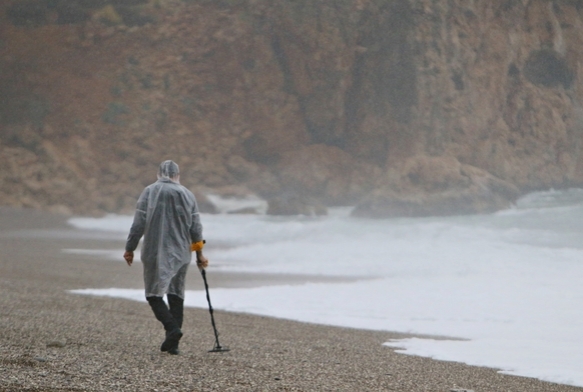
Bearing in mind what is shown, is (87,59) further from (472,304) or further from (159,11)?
(472,304)

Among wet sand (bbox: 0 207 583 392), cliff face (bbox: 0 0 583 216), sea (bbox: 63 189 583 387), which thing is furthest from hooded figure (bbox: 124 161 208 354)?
cliff face (bbox: 0 0 583 216)

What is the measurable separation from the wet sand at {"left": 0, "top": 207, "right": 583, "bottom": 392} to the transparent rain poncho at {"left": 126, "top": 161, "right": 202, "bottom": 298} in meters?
0.46

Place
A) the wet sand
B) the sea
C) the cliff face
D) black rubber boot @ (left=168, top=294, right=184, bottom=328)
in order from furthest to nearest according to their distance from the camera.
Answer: the cliff face
the sea
black rubber boot @ (left=168, top=294, right=184, bottom=328)
the wet sand

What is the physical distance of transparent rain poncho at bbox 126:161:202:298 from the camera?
515 cm

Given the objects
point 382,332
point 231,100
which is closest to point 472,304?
point 382,332

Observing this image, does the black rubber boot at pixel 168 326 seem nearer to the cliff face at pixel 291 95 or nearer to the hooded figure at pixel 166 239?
the hooded figure at pixel 166 239

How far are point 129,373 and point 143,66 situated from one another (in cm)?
3218

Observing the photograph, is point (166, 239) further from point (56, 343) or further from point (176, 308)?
point (56, 343)

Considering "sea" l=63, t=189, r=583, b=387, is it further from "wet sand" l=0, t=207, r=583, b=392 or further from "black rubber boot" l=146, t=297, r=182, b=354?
"black rubber boot" l=146, t=297, r=182, b=354

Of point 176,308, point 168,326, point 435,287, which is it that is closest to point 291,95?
point 435,287

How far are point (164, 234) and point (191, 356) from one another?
758 millimetres

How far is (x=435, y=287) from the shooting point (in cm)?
1076

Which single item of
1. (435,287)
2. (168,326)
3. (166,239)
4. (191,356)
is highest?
(166,239)

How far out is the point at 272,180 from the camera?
3381 centimetres
